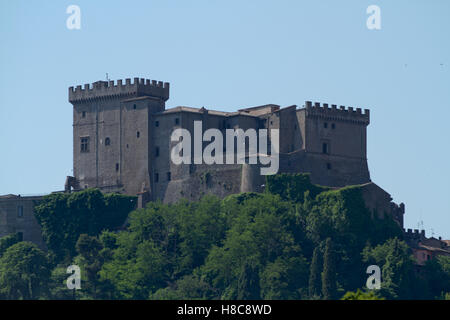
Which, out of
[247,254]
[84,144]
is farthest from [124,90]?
[247,254]

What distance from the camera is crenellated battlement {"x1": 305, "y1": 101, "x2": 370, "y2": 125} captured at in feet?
327

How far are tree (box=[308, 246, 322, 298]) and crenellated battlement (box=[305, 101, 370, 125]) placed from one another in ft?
43.1

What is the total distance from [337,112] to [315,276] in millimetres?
16443

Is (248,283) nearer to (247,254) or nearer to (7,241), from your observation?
(247,254)

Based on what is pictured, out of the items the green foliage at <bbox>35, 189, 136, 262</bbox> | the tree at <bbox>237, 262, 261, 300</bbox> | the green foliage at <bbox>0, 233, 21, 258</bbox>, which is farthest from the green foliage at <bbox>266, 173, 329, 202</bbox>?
the green foliage at <bbox>0, 233, 21, 258</bbox>

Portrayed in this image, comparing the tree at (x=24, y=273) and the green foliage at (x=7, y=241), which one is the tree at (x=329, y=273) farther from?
the green foliage at (x=7, y=241)

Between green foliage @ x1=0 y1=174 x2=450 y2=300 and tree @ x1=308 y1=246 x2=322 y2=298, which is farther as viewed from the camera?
green foliage @ x1=0 y1=174 x2=450 y2=300

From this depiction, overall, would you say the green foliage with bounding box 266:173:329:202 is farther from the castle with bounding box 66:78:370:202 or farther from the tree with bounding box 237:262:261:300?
the tree with bounding box 237:262:261:300

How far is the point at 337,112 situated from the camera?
332ft

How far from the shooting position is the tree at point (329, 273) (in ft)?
285

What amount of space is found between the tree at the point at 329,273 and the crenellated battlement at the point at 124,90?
1973cm

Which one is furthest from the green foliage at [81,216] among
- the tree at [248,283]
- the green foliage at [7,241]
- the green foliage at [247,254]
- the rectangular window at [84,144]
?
the tree at [248,283]

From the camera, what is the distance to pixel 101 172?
4016 inches
